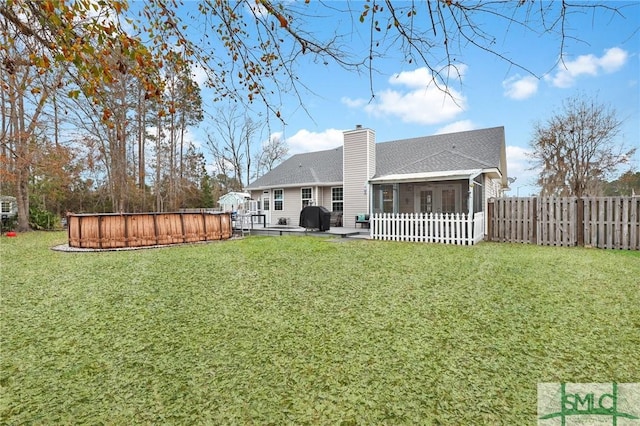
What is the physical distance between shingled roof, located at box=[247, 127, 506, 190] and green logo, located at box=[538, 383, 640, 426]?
11.0m

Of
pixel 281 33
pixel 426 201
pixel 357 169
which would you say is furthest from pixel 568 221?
pixel 281 33

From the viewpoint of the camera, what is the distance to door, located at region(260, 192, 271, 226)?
65.8 ft

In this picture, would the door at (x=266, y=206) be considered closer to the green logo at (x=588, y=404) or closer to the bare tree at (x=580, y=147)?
the bare tree at (x=580, y=147)

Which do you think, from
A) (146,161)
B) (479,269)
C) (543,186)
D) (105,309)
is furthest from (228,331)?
(146,161)

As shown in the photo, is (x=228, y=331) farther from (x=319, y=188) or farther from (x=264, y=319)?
(x=319, y=188)

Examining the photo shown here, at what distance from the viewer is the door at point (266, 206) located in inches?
790

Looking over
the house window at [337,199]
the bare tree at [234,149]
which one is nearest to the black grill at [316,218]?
the house window at [337,199]

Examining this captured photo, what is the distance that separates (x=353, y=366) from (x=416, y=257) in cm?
564

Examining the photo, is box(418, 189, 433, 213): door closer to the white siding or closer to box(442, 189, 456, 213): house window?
box(442, 189, 456, 213): house window

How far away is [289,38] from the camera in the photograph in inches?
116

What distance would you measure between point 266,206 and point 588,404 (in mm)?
18925

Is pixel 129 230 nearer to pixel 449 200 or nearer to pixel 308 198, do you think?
pixel 308 198

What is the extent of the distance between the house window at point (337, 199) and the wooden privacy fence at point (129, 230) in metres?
8.09

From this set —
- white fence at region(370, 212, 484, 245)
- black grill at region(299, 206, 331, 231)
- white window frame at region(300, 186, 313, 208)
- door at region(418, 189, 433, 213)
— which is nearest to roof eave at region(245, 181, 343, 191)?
white window frame at region(300, 186, 313, 208)
